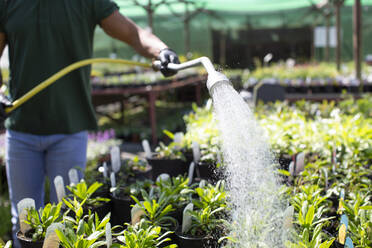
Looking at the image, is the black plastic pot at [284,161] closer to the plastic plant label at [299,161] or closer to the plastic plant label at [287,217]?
the plastic plant label at [299,161]

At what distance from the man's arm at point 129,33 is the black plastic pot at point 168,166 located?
0.51 meters

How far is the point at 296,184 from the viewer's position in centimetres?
150

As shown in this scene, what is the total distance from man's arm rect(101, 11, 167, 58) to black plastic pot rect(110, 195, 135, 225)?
605 mm

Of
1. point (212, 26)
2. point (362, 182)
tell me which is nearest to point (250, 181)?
point (362, 182)

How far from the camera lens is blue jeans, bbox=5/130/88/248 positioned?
172cm

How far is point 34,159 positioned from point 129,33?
70 cm

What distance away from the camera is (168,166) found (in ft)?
6.08

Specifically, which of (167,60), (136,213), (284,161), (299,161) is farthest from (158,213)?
(284,161)

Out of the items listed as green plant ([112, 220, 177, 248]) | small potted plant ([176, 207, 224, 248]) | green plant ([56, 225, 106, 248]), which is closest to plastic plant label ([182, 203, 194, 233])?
small potted plant ([176, 207, 224, 248])

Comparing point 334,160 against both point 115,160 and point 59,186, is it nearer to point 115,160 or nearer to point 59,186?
point 115,160

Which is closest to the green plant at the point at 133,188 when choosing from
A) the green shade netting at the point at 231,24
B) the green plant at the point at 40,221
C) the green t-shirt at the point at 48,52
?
the green plant at the point at 40,221

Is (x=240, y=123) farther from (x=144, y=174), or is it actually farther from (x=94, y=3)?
(x=94, y=3)

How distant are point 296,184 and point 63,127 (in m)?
1.01

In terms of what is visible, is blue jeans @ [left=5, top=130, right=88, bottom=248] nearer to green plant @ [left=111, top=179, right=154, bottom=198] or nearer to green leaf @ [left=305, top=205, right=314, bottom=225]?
green plant @ [left=111, top=179, right=154, bottom=198]
